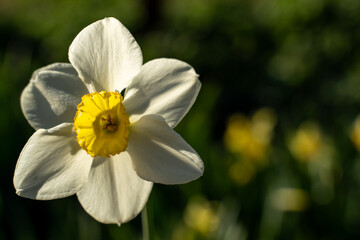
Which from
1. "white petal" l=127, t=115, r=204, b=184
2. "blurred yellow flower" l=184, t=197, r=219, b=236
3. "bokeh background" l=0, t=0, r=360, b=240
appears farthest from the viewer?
"bokeh background" l=0, t=0, r=360, b=240

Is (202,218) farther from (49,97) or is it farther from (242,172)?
(49,97)

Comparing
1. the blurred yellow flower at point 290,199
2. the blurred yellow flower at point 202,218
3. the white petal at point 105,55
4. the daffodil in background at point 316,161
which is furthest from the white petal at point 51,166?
the daffodil in background at point 316,161

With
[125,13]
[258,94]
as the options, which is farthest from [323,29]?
[125,13]

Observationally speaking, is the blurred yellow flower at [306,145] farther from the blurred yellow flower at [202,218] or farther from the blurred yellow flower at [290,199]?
the blurred yellow flower at [202,218]

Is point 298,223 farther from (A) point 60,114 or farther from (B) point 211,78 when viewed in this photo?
(B) point 211,78

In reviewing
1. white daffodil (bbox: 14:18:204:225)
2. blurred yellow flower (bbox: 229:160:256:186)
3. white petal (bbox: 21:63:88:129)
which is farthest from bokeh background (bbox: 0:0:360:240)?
white petal (bbox: 21:63:88:129)

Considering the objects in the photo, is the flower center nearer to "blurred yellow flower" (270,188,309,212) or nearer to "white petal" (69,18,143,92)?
"white petal" (69,18,143,92)
